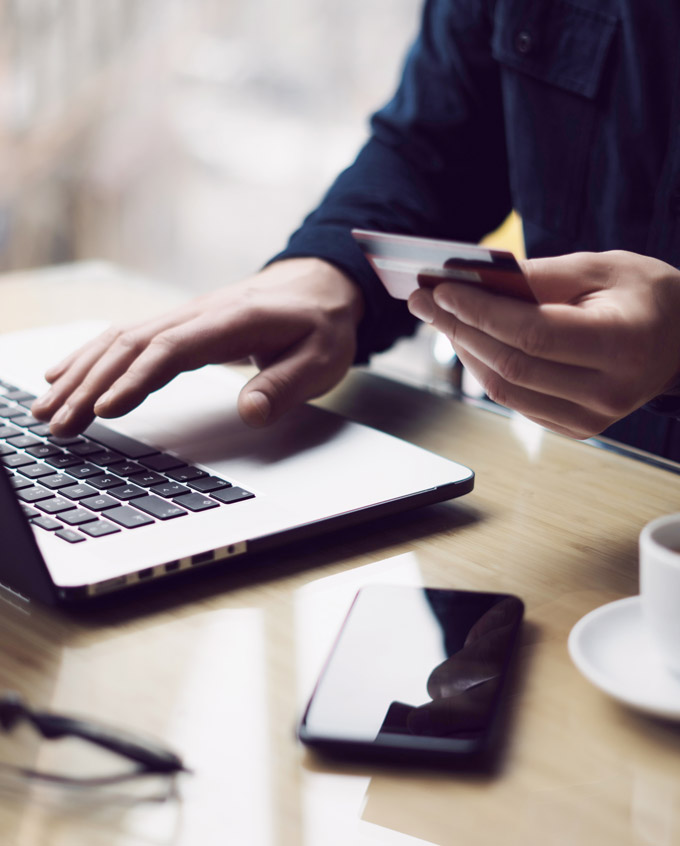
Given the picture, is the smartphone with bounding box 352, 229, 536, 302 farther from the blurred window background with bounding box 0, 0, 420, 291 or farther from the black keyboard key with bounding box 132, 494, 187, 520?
the blurred window background with bounding box 0, 0, 420, 291

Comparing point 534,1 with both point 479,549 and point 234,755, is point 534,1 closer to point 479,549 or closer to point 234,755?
point 479,549

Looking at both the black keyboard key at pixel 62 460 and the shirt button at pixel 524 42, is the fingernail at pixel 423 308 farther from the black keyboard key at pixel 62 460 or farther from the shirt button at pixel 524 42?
the shirt button at pixel 524 42

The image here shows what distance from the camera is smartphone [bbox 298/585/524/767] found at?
1.13 ft

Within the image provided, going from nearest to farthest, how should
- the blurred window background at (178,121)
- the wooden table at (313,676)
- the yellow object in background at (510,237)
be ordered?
the wooden table at (313,676), the yellow object in background at (510,237), the blurred window background at (178,121)

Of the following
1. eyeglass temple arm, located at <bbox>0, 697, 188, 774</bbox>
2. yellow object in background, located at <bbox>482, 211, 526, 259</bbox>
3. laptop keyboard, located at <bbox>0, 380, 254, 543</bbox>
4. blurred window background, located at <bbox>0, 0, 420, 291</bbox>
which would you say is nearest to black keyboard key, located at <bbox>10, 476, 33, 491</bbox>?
laptop keyboard, located at <bbox>0, 380, 254, 543</bbox>

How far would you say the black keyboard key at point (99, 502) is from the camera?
0.51 meters

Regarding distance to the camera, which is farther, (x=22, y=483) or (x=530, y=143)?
(x=530, y=143)

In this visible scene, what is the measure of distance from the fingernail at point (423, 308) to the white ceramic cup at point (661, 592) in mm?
201

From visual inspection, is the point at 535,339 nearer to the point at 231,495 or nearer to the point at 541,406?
the point at 541,406

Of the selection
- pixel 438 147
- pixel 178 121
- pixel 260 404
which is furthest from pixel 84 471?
pixel 178 121

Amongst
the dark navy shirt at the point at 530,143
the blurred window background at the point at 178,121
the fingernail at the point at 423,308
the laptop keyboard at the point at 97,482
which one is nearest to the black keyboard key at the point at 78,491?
the laptop keyboard at the point at 97,482

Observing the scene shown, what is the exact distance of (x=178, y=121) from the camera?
10.6ft

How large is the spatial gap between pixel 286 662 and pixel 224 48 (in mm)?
2928

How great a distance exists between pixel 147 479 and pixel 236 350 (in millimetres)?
151
